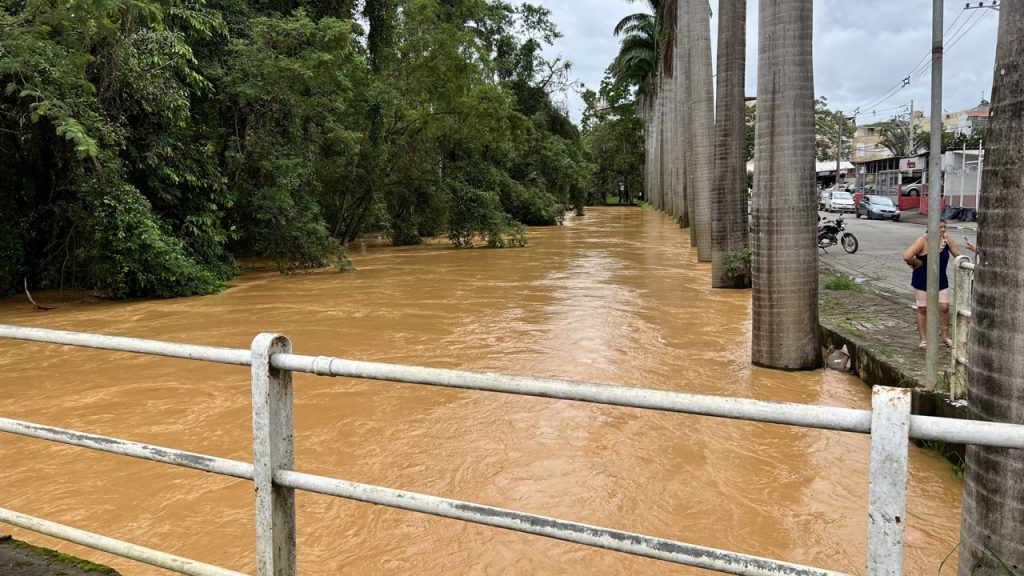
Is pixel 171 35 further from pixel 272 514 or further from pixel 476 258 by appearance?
pixel 272 514

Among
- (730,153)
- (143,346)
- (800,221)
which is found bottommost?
(143,346)

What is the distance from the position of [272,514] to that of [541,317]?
33.8 feet

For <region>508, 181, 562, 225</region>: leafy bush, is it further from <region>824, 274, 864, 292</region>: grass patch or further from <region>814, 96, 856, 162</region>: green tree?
<region>814, 96, 856, 162</region>: green tree

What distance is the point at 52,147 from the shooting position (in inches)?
589

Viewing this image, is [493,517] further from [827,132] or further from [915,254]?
[827,132]

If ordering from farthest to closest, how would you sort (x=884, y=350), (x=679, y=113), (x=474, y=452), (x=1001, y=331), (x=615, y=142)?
(x=615, y=142) < (x=679, y=113) < (x=884, y=350) < (x=474, y=452) < (x=1001, y=331)

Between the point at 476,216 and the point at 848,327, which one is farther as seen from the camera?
the point at 476,216

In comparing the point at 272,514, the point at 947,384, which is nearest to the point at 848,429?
the point at 272,514

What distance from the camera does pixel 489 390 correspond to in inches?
79.5

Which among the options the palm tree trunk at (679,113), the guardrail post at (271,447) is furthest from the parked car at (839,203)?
the guardrail post at (271,447)

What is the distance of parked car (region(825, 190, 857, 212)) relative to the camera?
42.8 m

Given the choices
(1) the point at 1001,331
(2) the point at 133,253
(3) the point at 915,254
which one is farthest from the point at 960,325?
(2) the point at 133,253

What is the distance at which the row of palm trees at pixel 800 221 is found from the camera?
3.02m

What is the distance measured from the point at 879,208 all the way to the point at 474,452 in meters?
35.8
